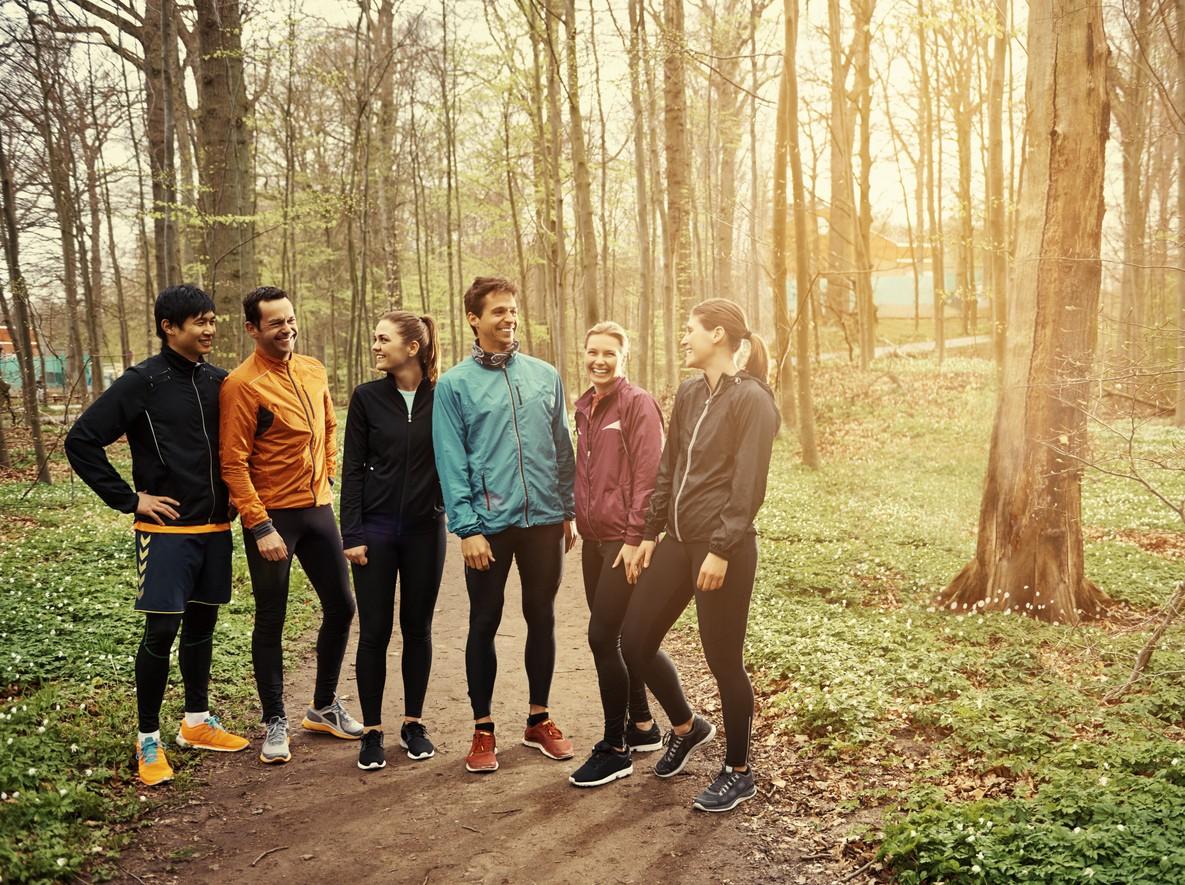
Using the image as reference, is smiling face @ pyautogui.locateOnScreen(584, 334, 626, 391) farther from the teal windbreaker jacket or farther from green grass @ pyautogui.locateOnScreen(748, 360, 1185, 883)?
green grass @ pyautogui.locateOnScreen(748, 360, 1185, 883)

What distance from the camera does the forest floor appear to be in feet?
11.5

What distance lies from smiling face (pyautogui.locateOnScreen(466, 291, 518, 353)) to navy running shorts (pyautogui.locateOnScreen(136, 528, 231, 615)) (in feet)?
5.96

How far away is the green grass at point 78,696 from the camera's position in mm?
3607

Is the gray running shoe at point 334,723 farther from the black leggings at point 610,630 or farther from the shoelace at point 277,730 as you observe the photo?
the black leggings at point 610,630

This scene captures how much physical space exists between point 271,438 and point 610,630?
2.14 meters

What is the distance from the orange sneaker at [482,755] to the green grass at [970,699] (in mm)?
1751

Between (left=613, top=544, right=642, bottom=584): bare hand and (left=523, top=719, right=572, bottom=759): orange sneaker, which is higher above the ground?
(left=613, top=544, right=642, bottom=584): bare hand

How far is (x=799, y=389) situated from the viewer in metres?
14.6

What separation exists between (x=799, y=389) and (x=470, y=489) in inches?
444

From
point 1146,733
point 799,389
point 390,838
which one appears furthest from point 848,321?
point 390,838

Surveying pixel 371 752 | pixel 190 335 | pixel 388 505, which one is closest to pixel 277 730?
pixel 371 752

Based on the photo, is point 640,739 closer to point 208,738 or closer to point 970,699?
point 970,699

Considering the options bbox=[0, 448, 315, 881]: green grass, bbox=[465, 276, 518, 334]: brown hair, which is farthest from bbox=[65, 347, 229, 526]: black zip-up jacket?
bbox=[465, 276, 518, 334]: brown hair

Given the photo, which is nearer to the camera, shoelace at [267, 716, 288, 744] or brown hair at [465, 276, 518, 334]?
brown hair at [465, 276, 518, 334]
